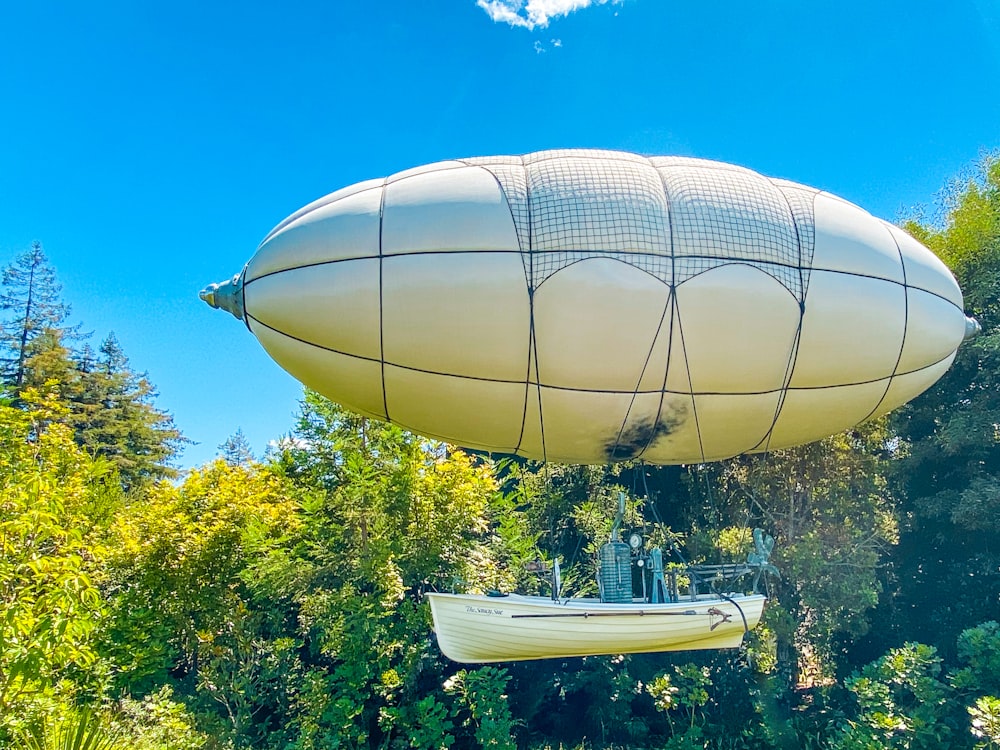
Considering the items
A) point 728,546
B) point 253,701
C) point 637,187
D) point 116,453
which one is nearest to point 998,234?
point 728,546

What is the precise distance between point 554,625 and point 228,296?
3748mm

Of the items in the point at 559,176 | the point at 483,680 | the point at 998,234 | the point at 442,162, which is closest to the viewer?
the point at 559,176

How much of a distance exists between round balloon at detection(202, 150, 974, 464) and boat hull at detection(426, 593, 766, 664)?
51.3 inches

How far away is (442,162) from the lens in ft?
16.5

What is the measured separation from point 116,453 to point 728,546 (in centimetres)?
2766

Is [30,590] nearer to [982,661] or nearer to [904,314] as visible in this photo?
[904,314]

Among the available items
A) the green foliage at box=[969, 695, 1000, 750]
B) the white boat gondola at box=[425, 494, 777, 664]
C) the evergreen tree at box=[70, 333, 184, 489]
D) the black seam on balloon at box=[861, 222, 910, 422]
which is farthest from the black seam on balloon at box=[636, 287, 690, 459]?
the evergreen tree at box=[70, 333, 184, 489]

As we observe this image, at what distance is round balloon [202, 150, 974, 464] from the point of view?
4258 millimetres

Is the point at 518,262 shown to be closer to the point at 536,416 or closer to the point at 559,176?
the point at 559,176

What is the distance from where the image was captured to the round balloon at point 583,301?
4.26 m

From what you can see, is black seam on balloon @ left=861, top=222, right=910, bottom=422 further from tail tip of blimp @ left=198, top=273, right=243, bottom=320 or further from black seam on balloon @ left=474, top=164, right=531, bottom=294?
tail tip of blimp @ left=198, top=273, right=243, bottom=320

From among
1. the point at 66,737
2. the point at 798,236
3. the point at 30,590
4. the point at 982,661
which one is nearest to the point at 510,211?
the point at 798,236

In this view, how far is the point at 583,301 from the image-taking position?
4215 millimetres

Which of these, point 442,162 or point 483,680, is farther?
point 483,680
